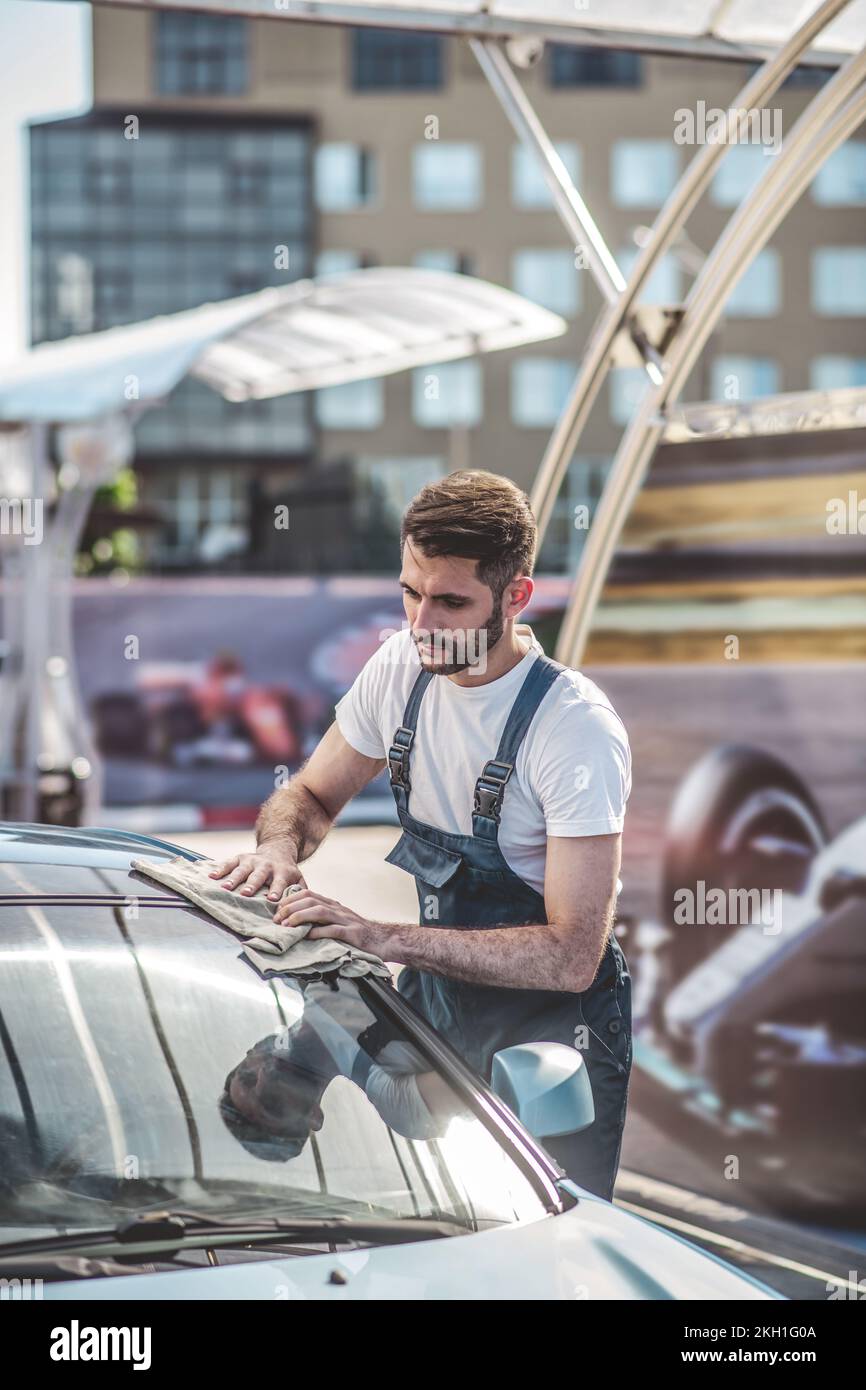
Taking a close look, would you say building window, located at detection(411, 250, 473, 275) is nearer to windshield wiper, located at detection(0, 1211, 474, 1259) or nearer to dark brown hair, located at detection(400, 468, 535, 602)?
dark brown hair, located at detection(400, 468, 535, 602)

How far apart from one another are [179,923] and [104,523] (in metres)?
13.4

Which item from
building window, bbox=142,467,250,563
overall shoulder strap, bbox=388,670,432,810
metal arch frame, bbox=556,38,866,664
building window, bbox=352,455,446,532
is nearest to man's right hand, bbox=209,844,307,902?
overall shoulder strap, bbox=388,670,432,810

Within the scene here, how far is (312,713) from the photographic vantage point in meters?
12.4

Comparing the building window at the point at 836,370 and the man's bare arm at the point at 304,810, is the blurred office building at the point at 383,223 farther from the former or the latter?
the man's bare arm at the point at 304,810

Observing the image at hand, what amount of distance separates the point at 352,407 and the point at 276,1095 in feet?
129

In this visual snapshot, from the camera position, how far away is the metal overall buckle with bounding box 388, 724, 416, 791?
9.54 ft

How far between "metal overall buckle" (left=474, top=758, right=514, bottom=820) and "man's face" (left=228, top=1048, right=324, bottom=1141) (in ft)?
2.03

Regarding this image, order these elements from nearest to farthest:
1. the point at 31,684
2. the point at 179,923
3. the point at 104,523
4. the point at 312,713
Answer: the point at 179,923, the point at 31,684, the point at 312,713, the point at 104,523

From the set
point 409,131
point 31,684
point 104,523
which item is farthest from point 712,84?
point 31,684

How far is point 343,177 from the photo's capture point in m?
41.1
